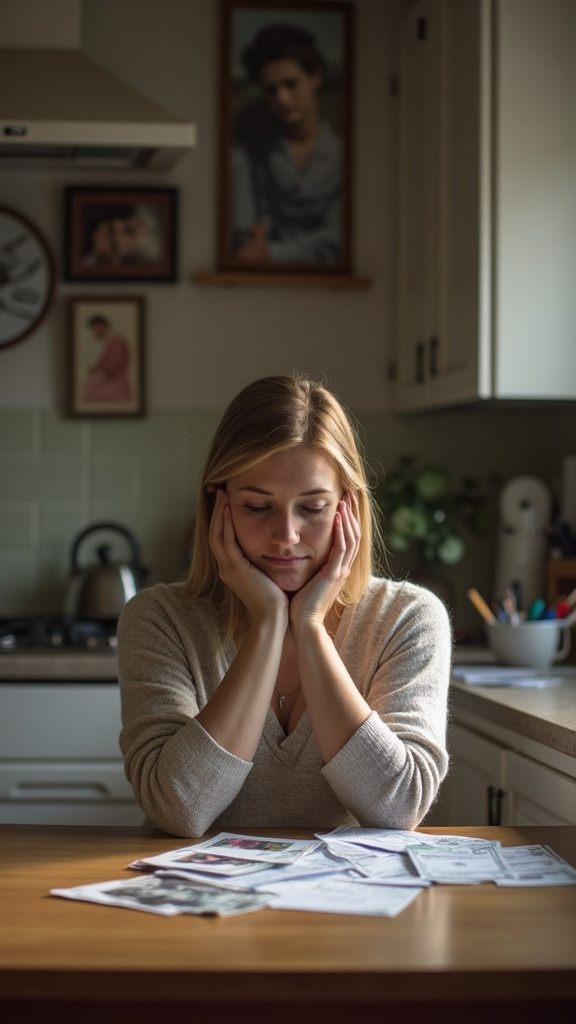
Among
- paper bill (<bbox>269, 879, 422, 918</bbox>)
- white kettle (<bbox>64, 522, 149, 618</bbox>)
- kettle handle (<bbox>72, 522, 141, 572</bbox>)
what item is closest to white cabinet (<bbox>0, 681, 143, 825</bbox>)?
white kettle (<bbox>64, 522, 149, 618</bbox>)

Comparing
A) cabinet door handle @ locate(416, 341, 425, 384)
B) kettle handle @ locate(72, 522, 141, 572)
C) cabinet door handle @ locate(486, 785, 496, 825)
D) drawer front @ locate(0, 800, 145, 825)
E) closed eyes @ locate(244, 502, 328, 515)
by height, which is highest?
cabinet door handle @ locate(416, 341, 425, 384)

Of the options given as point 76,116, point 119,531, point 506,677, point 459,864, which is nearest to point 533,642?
point 506,677

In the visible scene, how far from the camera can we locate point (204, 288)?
3.51 m

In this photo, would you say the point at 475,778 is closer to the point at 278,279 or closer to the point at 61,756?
the point at 61,756

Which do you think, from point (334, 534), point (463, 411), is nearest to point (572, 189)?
point (463, 411)

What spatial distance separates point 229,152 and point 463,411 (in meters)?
0.99

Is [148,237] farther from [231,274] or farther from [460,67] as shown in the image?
[460,67]

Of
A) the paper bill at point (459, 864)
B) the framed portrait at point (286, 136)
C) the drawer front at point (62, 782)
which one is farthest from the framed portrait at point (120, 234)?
the paper bill at point (459, 864)

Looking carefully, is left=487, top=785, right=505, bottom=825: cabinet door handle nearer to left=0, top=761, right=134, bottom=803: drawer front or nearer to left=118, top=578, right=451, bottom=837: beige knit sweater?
left=118, top=578, right=451, bottom=837: beige knit sweater

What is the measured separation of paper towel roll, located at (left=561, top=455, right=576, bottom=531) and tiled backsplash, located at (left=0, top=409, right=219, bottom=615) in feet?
3.31

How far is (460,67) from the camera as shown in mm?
2930

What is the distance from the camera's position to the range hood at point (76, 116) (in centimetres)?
279

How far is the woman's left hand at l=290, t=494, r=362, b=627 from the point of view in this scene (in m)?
1.71

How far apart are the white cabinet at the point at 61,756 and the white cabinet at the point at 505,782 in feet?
2.43
